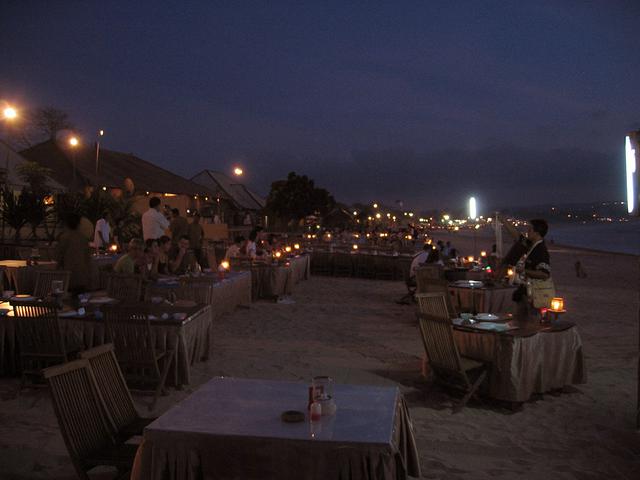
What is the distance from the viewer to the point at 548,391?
5.81m

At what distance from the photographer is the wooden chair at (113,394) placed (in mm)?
3312

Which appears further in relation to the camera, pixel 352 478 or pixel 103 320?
pixel 103 320

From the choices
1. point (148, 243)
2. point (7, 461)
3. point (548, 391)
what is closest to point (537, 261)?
point (548, 391)

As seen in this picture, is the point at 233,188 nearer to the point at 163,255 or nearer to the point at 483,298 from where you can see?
the point at 163,255

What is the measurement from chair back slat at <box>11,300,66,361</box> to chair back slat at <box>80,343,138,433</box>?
2226 mm

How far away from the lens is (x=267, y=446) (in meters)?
2.60

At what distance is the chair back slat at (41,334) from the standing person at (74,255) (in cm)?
194

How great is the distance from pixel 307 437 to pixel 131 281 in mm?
5134

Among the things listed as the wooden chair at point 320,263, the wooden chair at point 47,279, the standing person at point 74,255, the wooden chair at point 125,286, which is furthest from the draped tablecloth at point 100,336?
the wooden chair at point 320,263

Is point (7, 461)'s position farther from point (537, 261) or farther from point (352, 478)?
point (537, 261)

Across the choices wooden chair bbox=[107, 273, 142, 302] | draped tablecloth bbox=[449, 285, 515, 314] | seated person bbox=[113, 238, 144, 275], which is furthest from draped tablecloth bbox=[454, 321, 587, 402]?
seated person bbox=[113, 238, 144, 275]

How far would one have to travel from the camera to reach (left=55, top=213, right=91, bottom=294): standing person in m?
7.36

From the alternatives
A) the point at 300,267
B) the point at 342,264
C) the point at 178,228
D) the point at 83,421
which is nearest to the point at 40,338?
the point at 83,421

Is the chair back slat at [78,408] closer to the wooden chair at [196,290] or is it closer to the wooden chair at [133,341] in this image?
the wooden chair at [133,341]
